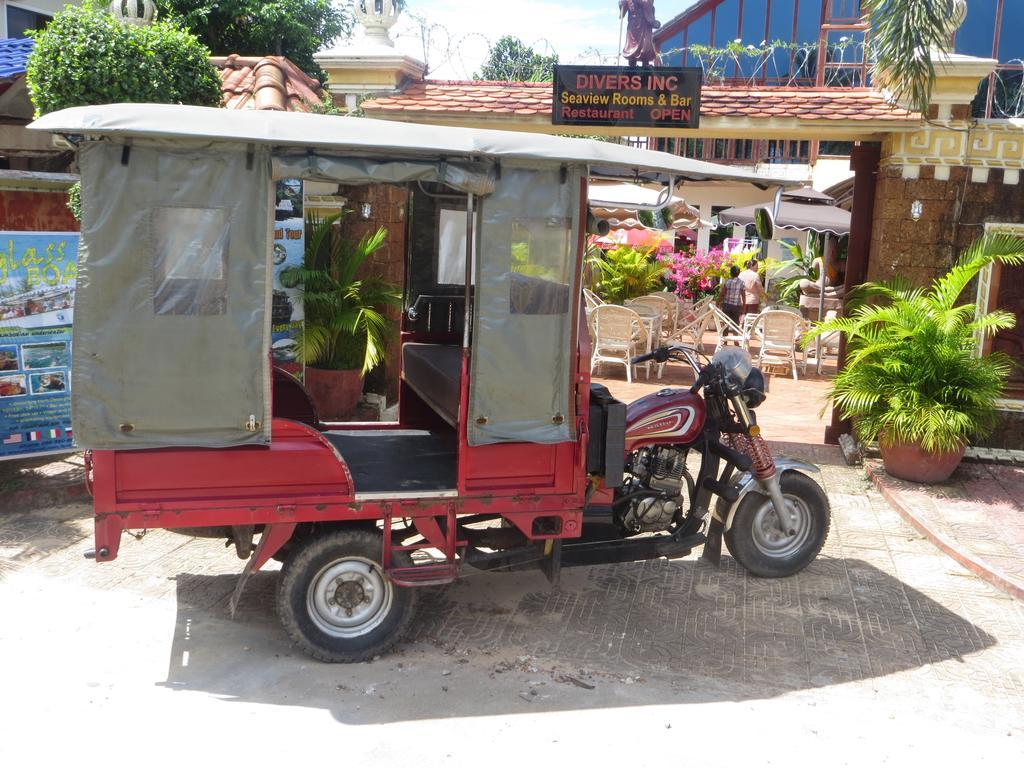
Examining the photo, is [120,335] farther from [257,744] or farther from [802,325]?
[802,325]

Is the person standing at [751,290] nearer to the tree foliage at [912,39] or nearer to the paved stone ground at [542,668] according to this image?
the tree foliage at [912,39]

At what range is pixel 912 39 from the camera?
7770 mm

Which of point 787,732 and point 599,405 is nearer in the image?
point 787,732

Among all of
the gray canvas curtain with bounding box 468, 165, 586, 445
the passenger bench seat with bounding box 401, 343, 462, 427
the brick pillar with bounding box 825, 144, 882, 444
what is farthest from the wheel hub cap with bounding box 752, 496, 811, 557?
the brick pillar with bounding box 825, 144, 882, 444

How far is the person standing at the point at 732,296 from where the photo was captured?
53.9 ft

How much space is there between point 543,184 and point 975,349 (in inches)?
218

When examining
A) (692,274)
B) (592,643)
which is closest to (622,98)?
(592,643)

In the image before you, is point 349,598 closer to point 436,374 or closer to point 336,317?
point 436,374

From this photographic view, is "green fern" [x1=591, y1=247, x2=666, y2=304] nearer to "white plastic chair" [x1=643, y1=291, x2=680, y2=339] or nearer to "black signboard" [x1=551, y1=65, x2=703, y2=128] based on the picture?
"white plastic chair" [x1=643, y1=291, x2=680, y2=339]

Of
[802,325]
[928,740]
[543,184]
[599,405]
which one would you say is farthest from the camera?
[802,325]

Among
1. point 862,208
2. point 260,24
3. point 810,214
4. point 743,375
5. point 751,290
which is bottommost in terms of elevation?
point 743,375

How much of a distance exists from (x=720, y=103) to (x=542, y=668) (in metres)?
5.83

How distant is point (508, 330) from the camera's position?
468 cm

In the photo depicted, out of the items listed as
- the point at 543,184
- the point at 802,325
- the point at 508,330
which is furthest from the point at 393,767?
the point at 802,325
